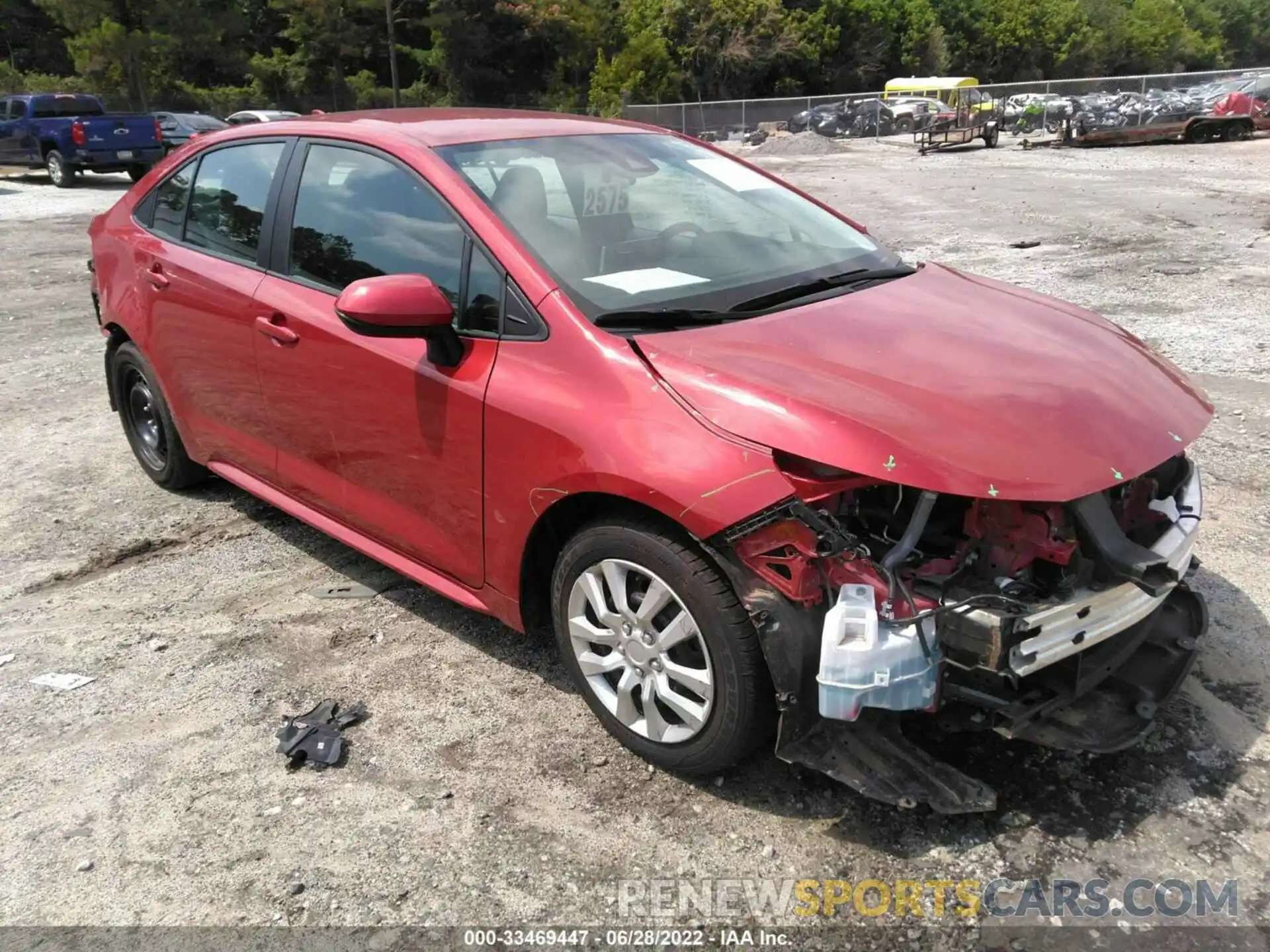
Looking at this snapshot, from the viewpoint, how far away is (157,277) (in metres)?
4.38

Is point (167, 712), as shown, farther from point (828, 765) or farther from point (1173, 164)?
point (1173, 164)

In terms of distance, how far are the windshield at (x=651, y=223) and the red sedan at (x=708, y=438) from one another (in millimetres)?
15

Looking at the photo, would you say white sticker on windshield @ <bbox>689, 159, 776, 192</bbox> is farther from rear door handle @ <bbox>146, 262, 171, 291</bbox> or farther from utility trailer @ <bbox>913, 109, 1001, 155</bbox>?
utility trailer @ <bbox>913, 109, 1001, 155</bbox>

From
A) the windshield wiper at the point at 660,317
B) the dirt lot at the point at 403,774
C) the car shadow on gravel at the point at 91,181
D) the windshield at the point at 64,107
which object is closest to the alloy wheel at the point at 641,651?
the dirt lot at the point at 403,774

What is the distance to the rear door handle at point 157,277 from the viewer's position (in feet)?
14.2

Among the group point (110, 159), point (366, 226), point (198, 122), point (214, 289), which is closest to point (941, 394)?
point (366, 226)

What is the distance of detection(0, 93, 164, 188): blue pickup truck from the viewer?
20.2 meters

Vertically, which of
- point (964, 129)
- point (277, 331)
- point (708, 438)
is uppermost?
point (964, 129)

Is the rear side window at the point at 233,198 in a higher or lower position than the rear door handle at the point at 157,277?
higher

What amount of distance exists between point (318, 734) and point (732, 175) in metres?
2.63

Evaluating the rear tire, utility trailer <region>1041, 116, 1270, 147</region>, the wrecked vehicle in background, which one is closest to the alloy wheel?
the rear tire

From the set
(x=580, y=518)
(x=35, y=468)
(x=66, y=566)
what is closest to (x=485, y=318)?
(x=580, y=518)

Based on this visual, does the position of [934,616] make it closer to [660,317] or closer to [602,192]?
[660,317]

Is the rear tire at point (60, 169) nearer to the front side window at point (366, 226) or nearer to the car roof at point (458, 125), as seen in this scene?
the car roof at point (458, 125)
